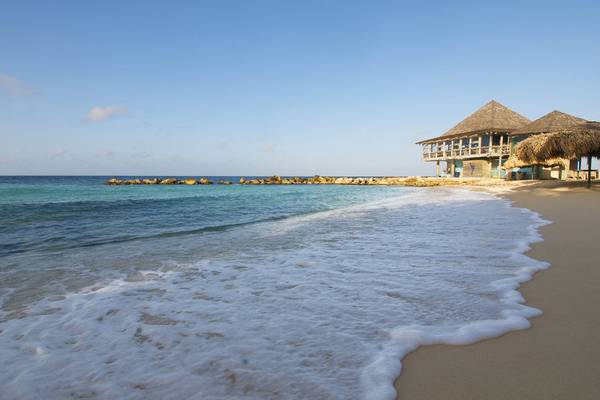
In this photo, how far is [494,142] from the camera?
30703 millimetres

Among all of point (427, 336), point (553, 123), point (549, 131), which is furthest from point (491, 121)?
point (427, 336)

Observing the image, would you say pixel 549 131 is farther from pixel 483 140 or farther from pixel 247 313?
pixel 247 313

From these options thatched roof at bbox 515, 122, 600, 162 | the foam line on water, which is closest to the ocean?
the foam line on water

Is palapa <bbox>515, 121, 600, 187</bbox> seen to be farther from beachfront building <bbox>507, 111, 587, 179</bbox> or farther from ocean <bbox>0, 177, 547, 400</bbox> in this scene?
ocean <bbox>0, 177, 547, 400</bbox>

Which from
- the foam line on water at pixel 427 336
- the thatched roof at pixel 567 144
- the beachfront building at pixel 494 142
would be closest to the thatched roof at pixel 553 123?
the beachfront building at pixel 494 142

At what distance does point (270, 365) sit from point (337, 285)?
180cm

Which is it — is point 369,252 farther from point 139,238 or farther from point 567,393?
point 139,238

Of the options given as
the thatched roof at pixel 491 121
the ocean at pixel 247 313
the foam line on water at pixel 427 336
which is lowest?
the ocean at pixel 247 313

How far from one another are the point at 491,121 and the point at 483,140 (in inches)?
75.4

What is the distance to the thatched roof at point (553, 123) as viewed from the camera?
23484 mm

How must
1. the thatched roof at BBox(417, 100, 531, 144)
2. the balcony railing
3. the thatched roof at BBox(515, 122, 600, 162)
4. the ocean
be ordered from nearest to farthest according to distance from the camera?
the ocean < the thatched roof at BBox(515, 122, 600, 162) < the balcony railing < the thatched roof at BBox(417, 100, 531, 144)

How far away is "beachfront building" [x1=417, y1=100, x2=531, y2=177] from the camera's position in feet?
96.5

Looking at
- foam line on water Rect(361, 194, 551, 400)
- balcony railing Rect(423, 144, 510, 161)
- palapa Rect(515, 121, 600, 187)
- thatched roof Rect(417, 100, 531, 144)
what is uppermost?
thatched roof Rect(417, 100, 531, 144)

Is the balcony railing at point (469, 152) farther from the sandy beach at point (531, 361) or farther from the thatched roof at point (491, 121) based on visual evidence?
the sandy beach at point (531, 361)
